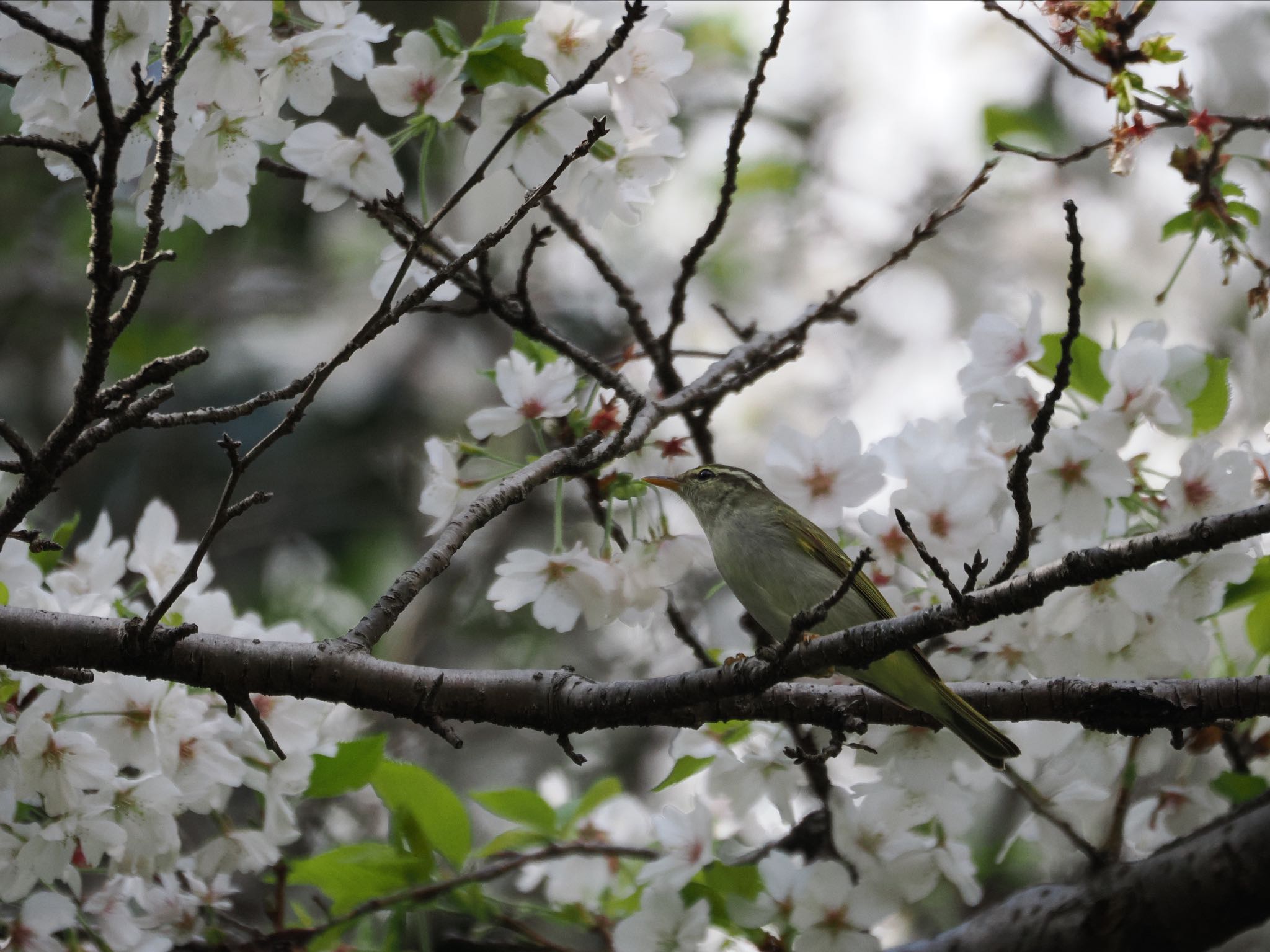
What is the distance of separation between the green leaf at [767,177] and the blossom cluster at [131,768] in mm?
4275

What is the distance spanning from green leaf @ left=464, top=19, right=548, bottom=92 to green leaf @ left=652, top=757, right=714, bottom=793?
1359mm

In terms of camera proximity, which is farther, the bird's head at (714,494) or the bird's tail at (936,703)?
the bird's head at (714,494)

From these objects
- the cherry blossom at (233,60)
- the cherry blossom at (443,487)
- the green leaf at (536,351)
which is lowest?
the cherry blossom at (443,487)

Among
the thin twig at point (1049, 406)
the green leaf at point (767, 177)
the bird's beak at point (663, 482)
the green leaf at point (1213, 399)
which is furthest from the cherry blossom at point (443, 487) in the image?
the green leaf at point (767, 177)

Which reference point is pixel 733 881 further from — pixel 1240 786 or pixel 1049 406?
pixel 1049 406

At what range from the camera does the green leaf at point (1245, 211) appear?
83.1 inches

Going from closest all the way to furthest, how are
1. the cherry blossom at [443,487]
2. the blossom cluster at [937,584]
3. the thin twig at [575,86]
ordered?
1. the thin twig at [575,86]
2. the blossom cluster at [937,584]
3. the cherry blossom at [443,487]

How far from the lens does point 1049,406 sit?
4.70 ft

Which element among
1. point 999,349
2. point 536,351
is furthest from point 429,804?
point 999,349

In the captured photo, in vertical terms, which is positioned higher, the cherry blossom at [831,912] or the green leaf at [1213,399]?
the green leaf at [1213,399]

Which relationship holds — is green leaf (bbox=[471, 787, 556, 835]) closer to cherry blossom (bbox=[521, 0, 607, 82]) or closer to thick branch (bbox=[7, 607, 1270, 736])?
thick branch (bbox=[7, 607, 1270, 736])

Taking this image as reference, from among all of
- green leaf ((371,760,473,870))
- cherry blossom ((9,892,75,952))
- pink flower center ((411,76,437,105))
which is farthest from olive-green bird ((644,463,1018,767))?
cherry blossom ((9,892,75,952))

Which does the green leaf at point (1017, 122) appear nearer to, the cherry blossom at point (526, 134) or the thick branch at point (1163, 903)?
the cherry blossom at point (526, 134)

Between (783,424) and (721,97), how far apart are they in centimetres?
456
